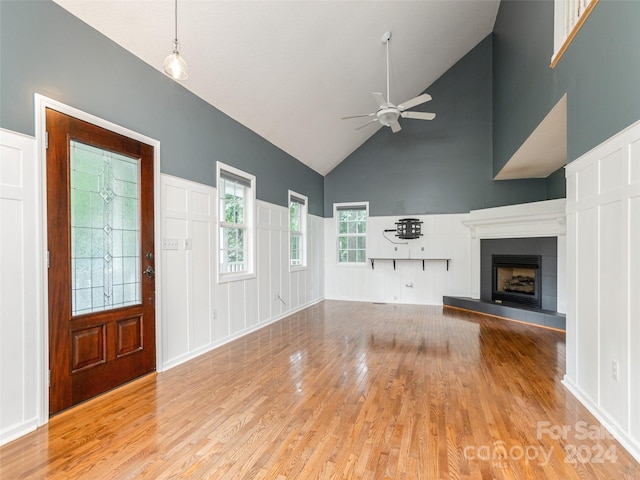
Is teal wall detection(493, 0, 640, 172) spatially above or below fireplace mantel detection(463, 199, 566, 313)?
above

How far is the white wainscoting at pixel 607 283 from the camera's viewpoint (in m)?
1.87

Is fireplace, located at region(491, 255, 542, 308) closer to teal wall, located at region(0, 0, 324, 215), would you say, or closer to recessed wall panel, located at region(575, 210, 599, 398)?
recessed wall panel, located at region(575, 210, 599, 398)

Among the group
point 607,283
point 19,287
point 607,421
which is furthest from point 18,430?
point 607,283

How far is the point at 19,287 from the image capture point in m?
2.03

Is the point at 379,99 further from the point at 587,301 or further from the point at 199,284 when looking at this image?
the point at 199,284

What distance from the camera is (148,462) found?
69.4 inches

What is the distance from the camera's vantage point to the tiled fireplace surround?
503cm

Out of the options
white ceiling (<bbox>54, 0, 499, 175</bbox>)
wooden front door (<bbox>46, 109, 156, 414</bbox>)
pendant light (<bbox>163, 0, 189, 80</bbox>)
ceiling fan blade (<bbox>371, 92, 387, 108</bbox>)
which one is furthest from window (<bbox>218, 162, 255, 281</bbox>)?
ceiling fan blade (<bbox>371, 92, 387, 108</bbox>)

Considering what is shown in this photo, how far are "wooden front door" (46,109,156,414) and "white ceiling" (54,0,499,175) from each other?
3.38 ft

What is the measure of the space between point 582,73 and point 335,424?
3.29 metres

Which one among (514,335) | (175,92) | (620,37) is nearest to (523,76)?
(620,37)

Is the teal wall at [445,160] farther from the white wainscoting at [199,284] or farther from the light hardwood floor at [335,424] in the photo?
the light hardwood floor at [335,424]

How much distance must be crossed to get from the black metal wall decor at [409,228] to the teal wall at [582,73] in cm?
233

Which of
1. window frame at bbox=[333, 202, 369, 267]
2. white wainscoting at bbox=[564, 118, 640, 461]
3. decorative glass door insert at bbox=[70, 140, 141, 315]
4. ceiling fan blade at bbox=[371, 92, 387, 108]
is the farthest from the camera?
window frame at bbox=[333, 202, 369, 267]
